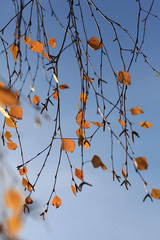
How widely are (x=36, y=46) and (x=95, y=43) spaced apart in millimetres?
186

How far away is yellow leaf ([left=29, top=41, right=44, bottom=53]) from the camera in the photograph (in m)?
0.95

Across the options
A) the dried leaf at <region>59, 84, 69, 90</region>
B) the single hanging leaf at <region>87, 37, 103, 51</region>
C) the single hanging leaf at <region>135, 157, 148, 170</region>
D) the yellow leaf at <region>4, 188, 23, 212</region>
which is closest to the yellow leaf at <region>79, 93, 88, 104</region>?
the dried leaf at <region>59, 84, 69, 90</region>

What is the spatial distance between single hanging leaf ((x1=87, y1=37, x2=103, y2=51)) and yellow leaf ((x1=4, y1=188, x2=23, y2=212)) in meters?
0.66

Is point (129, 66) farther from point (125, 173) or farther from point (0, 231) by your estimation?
point (0, 231)

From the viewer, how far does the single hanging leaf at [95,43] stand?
0.94 meters

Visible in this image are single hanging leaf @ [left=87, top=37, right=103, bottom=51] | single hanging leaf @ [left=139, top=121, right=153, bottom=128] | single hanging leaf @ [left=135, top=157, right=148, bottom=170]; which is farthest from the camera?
single hanging leaf @ [left=87, top=37, right=103, bottom=51]

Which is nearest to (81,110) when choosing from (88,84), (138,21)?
(88,84)

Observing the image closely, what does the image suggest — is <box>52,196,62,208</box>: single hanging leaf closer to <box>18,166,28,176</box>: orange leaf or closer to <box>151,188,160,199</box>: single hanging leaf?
<box>18,166,28,176</box>: orange leaf

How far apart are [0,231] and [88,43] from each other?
0.69 m

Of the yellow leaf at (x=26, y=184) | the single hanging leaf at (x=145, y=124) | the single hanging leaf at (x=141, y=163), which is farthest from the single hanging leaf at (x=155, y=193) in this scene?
the yellow leaf at (x=26, y=184)

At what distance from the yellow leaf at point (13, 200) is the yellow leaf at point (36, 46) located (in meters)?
0.66

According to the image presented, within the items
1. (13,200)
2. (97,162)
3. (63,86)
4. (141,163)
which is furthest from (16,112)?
(13,200)

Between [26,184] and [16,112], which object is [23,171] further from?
[16,112]

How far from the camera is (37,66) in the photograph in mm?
1064
